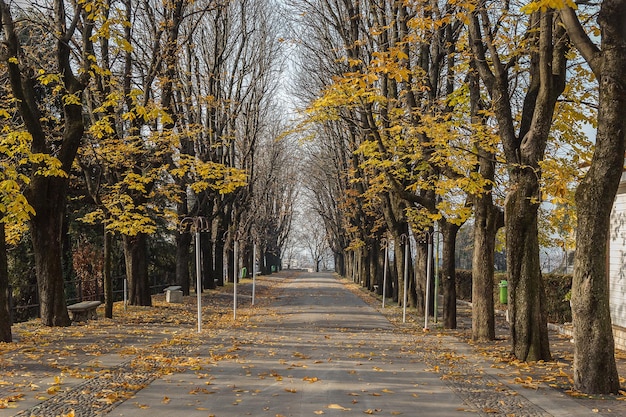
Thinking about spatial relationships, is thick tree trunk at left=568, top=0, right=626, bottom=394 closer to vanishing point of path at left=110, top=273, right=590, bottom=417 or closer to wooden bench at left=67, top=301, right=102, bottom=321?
vanishing point of path at left=110, top=273, right=590, bottom=417

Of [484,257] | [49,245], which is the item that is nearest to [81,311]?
[49,245]

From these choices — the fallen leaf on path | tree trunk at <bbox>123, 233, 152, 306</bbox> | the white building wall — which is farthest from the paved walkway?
tree trunk at <bbox>123, 233, 152, 306</bbox>

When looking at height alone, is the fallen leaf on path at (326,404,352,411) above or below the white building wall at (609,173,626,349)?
below

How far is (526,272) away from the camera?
38.2ft

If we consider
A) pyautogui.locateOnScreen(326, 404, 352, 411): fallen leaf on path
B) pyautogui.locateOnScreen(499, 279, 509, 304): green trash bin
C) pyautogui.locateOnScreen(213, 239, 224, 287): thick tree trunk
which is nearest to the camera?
pyautogui.locateOnScreen(326, 404, 352, 411): fallen leaf on path

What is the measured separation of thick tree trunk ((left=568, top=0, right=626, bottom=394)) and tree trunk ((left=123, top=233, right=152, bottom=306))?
1602 centimetres

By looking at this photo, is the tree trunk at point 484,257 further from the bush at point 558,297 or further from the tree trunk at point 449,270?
the bush at point 558,297

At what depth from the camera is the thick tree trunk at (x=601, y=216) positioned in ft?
28.0

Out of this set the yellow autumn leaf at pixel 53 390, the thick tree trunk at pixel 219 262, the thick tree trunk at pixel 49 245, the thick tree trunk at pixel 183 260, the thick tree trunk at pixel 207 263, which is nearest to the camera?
the yellow autumn leaf at pixel 53 390

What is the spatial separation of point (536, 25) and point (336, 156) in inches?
1047

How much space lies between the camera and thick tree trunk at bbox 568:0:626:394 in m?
8.54

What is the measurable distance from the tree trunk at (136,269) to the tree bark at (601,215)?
1601 centimetres

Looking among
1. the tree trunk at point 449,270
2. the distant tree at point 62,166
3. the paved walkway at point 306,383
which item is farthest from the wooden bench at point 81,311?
the tree trunk at point 449,270

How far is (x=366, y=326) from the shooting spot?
19.0m
